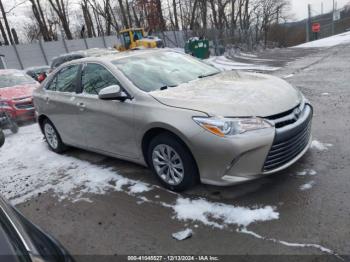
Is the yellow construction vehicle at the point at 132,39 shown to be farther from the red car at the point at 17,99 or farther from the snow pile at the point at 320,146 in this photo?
the snow pile at the point at 320,146

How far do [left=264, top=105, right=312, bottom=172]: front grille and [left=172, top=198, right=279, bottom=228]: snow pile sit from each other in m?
0.45

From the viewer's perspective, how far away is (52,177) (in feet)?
16.8

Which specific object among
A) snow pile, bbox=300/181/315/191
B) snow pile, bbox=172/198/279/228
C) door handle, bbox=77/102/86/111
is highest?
door handle, bbox=77/102/86/111

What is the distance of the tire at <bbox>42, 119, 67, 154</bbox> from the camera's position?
5969 millimetres

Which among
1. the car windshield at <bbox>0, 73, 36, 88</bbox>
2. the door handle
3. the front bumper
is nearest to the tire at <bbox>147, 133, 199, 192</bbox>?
the front bumper

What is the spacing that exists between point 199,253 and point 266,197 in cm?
106

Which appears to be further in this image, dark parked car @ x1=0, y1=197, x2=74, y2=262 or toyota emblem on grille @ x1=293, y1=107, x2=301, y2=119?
toyota emblem on grille @ x1=293, y1=107, x2=301, y2=119

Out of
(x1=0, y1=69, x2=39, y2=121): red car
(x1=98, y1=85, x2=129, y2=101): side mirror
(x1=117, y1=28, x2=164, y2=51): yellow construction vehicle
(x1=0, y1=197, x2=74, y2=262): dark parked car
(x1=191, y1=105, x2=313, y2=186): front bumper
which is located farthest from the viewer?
(x1=117, y1=28, x2=164, y2=51): yellow construction vehicle

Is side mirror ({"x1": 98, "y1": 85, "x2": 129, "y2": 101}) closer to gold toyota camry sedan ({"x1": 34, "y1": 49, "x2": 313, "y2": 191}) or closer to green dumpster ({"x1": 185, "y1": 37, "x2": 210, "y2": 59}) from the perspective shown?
gold toyota camry sedan ({"x1": 34, "y1": 49, "x2": 313, "y2": 191})

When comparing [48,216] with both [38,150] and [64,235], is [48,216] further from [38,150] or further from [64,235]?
[38,150]

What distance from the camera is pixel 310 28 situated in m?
26.1

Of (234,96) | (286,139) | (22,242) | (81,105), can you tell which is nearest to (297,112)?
(286,139)

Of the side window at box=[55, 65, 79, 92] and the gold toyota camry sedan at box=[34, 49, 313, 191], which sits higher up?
the side window at box=[55, 65, 79, 92]

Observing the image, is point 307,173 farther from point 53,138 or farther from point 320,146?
point 53,138
